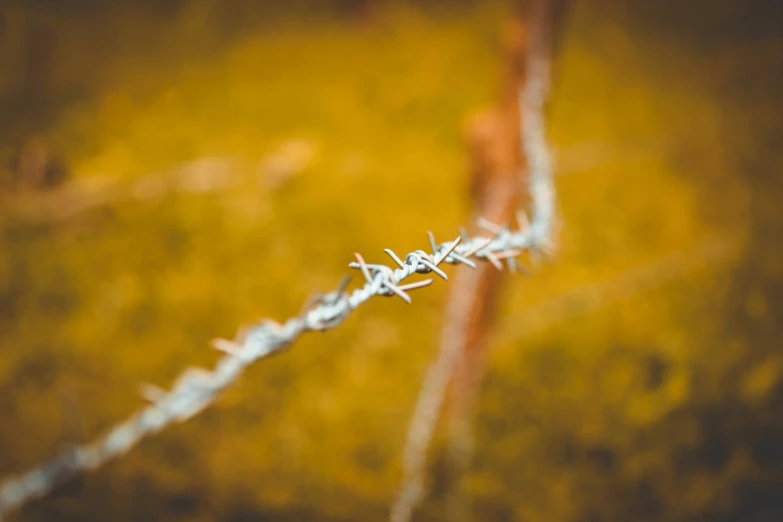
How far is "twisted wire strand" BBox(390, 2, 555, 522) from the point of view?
44.5 inches

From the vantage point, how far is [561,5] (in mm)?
1108

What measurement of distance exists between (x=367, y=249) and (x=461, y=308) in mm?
653

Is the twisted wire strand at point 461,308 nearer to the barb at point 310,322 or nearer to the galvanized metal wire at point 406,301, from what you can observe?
the galvanized metal wire at point 406,301

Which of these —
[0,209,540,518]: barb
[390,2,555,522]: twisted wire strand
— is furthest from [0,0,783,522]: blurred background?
[0,209,540,518]: barb

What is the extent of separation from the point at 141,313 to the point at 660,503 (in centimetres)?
153

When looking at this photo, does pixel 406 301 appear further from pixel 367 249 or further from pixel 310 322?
pixel 367 249

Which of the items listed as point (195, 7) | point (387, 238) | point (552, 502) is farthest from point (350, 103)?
point (552, 502)

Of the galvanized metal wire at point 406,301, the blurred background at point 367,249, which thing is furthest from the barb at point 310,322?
the blurred background at point 367,249

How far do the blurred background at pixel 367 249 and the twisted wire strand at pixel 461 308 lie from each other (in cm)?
5

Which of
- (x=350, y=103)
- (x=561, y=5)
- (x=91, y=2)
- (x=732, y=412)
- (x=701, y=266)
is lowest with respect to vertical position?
(x=732, y=412)

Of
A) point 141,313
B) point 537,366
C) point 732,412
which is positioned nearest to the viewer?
point 732,412

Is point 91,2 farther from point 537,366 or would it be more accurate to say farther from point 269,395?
point 537,366

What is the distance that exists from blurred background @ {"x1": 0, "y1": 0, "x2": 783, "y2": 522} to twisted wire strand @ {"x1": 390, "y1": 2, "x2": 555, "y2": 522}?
0.05 m

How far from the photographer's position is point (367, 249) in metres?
1.89
